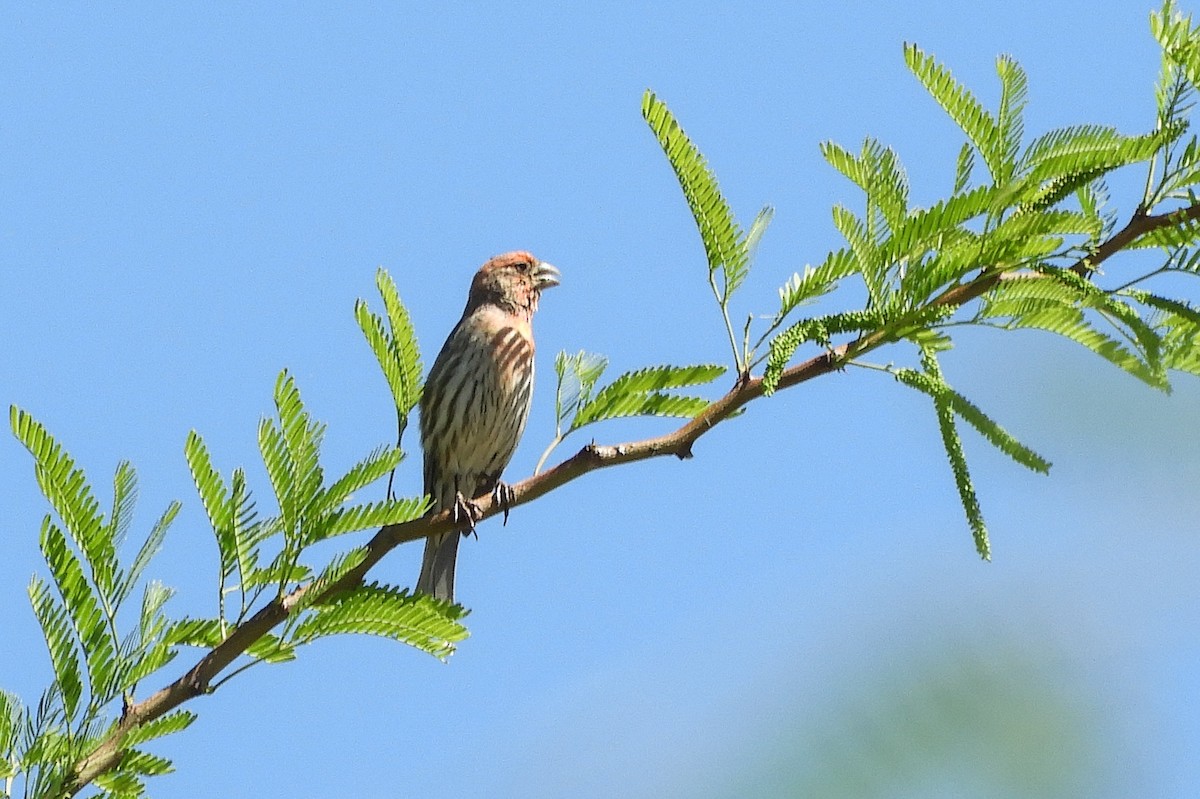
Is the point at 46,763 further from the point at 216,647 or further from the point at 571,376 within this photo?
the point at 571,376

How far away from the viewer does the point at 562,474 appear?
2.66 m

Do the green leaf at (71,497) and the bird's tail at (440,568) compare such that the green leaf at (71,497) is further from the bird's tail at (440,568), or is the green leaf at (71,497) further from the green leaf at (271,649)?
the bird's tail at (440,568)

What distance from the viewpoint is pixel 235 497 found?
8.69 feet

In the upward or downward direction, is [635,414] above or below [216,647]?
above

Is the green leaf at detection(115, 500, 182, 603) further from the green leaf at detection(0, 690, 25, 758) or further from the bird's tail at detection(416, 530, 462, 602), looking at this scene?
the bird's tail at detection(416, 530, 462, 602)

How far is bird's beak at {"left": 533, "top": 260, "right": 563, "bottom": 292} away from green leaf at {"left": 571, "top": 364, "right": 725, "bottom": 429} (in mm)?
5034

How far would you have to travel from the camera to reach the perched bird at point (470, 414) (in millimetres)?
6871


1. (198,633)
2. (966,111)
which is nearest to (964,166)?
(966,111)

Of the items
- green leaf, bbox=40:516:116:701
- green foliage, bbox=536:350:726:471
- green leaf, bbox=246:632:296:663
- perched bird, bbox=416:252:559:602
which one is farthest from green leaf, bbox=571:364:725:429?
perched bird, bbox=416:252:559:602

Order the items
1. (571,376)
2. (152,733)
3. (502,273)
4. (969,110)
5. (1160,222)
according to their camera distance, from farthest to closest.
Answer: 1. (502,273)
2. (571,376)
3. (969,110)
4. (1160,222)
5. (152,733)

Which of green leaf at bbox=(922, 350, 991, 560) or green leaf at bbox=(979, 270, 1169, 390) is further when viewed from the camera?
green leaf at bbox=(922, 350, 991, 560)

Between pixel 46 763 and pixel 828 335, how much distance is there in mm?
1650

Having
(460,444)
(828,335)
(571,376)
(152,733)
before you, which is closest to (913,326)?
(828,335)

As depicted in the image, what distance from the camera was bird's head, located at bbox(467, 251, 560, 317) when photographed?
7938mm
